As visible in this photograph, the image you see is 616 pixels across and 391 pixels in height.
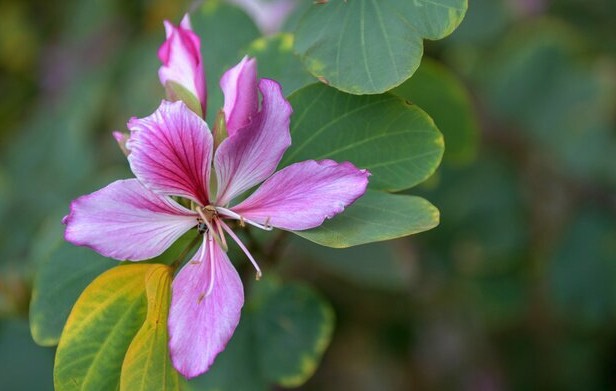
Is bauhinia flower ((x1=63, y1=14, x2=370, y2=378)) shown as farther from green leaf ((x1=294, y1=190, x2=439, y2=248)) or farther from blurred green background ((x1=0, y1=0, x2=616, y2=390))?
blurred green background ((x1=0, y1=0, x2=616, y2=390))

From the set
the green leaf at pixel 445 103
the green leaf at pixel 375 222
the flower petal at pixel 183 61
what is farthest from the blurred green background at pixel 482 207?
the flower petal at pixel 183 61

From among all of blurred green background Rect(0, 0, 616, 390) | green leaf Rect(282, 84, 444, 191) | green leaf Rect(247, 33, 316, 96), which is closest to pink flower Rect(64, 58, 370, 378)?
green leaf Rect(282, 84, 444, 191)

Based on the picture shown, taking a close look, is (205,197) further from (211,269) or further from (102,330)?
(102,330)

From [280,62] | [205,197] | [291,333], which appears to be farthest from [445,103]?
[205,197]

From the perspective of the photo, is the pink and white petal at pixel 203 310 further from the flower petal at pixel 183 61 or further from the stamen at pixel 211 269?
the flower petal at pixel 183 61

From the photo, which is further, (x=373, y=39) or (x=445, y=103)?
(x=445, y=103)

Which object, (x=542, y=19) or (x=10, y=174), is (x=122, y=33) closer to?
(x=10, y=174)

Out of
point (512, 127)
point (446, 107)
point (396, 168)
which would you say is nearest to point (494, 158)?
point (512, 127)
